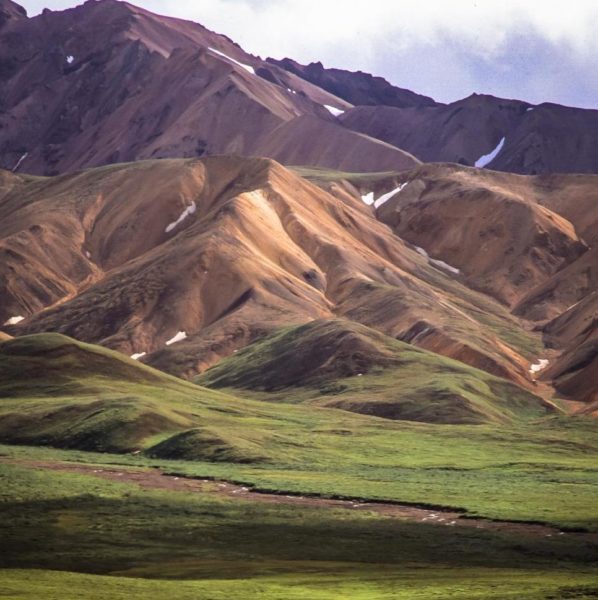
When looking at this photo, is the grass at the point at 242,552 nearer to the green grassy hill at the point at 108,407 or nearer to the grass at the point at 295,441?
the grass at the point at 295,441

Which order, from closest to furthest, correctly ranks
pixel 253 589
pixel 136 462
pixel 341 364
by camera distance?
pixel 253 589
pixel 136 462
pixel 341 364

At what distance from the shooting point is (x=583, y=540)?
241 ft

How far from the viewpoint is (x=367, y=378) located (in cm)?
17188

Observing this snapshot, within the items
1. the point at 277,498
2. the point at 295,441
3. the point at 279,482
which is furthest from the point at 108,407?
the point at 277,498

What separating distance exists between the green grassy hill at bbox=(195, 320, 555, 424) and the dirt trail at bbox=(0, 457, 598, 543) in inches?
2248

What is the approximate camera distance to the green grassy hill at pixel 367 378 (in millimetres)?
157000

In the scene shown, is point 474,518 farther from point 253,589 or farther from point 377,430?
point 377,430

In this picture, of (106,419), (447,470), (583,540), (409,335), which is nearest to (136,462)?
(106,419)

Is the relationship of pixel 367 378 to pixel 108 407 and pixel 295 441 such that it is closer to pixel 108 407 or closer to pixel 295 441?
pixel 295 441

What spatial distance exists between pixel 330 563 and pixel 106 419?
58.9m

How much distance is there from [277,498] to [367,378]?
82.4m

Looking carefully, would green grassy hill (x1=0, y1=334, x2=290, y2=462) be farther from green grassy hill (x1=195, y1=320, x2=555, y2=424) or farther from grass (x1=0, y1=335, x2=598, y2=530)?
green grassy hill (x1=195, y1=320, x2=555, y2=424)

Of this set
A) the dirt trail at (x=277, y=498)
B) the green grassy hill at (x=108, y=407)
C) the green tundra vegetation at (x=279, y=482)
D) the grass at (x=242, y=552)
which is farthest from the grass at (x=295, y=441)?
the grass at (x=242, y=552)

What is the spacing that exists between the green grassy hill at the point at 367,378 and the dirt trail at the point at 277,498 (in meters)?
57.1
